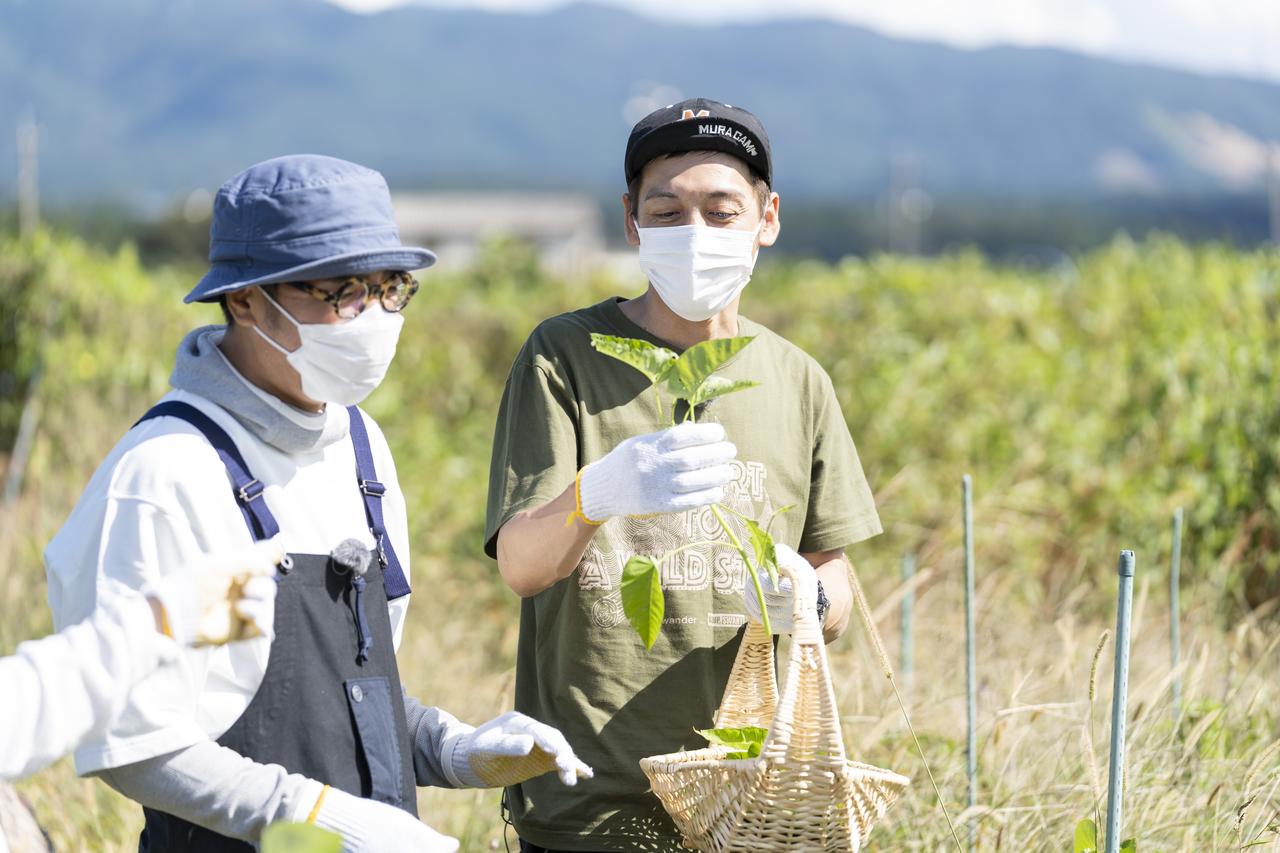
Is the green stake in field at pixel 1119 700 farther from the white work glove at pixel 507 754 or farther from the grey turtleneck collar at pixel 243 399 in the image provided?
the grey turtleneck collar at pixel 243 399

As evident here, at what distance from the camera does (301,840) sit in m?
1.12

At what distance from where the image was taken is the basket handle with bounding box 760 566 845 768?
6.13 feet

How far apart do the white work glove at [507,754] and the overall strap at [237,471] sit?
434mm

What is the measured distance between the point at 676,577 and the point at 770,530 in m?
0.18

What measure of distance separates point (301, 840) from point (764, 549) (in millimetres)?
1024

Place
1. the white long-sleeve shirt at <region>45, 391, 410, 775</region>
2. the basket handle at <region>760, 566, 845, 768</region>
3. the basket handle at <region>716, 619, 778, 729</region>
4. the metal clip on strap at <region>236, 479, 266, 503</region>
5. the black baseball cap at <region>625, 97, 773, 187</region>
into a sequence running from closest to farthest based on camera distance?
the white long-sleeve shirt at <region>45, 391, 410, 775</region>
the metal clip on strap at <region>236, 479, 266, 503</region>
the basket handle at <region>760, 566, 845, 768</region>
the basket handle at <region>716, 619, 778, 729</region>
the black baseball cap at <region>625, 97, 773, 187</region>

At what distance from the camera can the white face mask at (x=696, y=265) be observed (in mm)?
2330

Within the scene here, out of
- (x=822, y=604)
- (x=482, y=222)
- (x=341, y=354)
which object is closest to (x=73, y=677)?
(x=341, y=354)

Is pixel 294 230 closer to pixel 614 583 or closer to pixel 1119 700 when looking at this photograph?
pixel 614 583

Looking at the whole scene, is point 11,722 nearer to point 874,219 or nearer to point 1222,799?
point 1222,799

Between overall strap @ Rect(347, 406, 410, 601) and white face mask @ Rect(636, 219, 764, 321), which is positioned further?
white face mask @ Rect(636, 219, 764, 321)

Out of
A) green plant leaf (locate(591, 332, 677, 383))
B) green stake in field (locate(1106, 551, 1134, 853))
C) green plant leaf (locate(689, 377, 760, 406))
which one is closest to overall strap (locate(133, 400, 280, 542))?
green plant leaf (locate(591, 332, 677, 383))

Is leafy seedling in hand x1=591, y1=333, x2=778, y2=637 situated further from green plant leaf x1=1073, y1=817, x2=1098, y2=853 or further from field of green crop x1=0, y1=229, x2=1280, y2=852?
field of green crop x1=0, y1=229, x2=1280, y2=852

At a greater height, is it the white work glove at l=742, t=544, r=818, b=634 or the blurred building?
the blurred building
